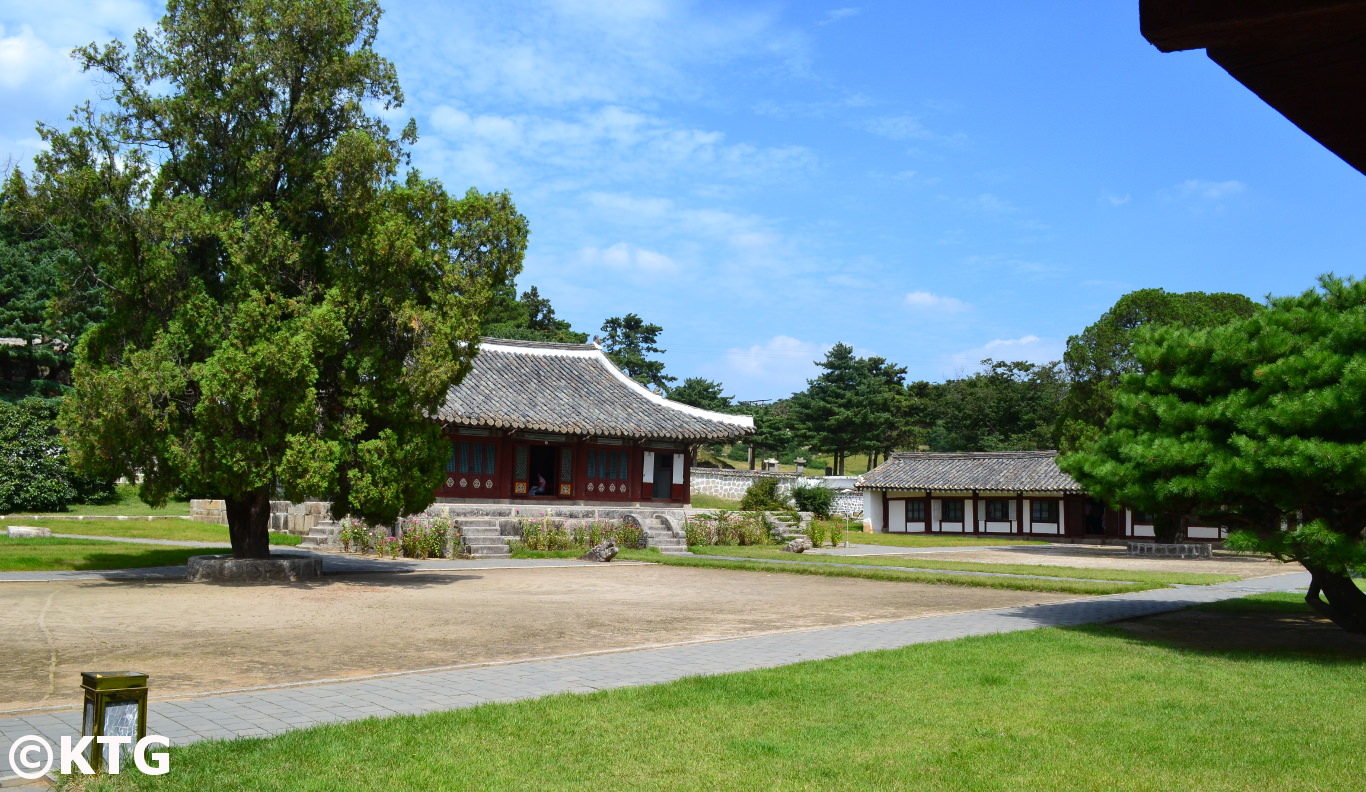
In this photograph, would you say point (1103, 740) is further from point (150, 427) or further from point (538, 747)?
point (150, 427)

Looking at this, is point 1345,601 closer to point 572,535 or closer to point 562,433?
point 572,535

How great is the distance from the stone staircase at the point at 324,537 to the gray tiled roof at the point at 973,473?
2655cm

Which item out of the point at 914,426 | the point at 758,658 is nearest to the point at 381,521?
the point at 758,658

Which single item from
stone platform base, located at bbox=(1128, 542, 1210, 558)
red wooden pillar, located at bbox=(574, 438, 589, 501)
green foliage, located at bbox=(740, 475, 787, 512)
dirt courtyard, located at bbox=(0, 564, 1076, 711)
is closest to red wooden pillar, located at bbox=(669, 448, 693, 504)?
red wooden pillar, located at bbox=(574, 438, 589, 501)

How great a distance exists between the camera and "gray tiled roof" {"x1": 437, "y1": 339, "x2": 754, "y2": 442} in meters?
26.2

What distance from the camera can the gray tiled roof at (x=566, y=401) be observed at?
26172mm

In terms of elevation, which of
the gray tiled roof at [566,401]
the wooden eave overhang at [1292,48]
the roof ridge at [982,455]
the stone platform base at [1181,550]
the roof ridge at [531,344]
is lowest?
the stone platform base at [1181,550]

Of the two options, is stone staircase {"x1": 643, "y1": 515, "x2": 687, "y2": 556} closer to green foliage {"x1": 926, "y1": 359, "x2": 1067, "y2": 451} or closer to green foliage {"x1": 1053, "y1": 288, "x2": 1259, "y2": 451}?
green foliage {"x1": 1053, "y1": 288, "x2": 1259, "y2": 451}

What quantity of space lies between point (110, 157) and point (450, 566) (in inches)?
367

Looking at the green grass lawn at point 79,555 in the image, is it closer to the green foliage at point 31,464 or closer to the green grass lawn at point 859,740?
the green foliage at point 31,464

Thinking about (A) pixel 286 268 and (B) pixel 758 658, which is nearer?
(B) pixel 758 658

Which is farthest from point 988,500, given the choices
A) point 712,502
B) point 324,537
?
point 324,537

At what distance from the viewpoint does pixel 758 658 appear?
334 inches

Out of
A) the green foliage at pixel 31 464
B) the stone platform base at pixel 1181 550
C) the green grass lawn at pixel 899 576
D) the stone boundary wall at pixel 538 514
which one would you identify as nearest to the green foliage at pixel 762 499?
the stone boundary wall at pixel 538 514
